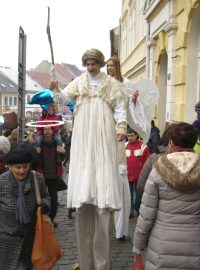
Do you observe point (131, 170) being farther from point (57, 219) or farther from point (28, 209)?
point (28, 209)

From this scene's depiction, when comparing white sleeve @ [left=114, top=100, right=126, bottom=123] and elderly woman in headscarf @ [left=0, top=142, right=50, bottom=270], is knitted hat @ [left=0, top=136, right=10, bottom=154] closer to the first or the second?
elderly woman in headscarf @ [left=0, top=142, right=50, bottom=270]

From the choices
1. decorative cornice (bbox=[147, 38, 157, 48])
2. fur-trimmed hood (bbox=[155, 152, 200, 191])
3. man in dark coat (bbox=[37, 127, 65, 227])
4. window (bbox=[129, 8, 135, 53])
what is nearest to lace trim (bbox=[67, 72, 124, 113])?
fur-trimmed hood (bbox=[155, 152, 200, 191])

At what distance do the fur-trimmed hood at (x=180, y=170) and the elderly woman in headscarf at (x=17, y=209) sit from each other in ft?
4.31

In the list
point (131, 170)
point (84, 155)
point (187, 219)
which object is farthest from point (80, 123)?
point (131, 170)

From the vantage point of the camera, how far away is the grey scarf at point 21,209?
376 cm

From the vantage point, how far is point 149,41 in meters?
15.0

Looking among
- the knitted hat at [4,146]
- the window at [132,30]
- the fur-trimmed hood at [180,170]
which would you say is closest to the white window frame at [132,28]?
the window at [132,30]

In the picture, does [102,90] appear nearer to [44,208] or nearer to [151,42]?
[44,208]

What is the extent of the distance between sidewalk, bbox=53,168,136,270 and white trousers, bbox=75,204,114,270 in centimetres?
50

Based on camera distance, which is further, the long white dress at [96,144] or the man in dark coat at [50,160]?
the man in dark coat at [50,160]

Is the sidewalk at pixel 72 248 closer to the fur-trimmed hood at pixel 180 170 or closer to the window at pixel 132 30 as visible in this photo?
the fur-trimmed hood at pixel 180 170

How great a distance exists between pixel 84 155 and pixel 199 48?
21.4 ft

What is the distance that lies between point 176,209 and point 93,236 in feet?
5.02

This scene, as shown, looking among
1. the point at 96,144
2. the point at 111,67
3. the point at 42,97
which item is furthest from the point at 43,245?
the point at 42,97
